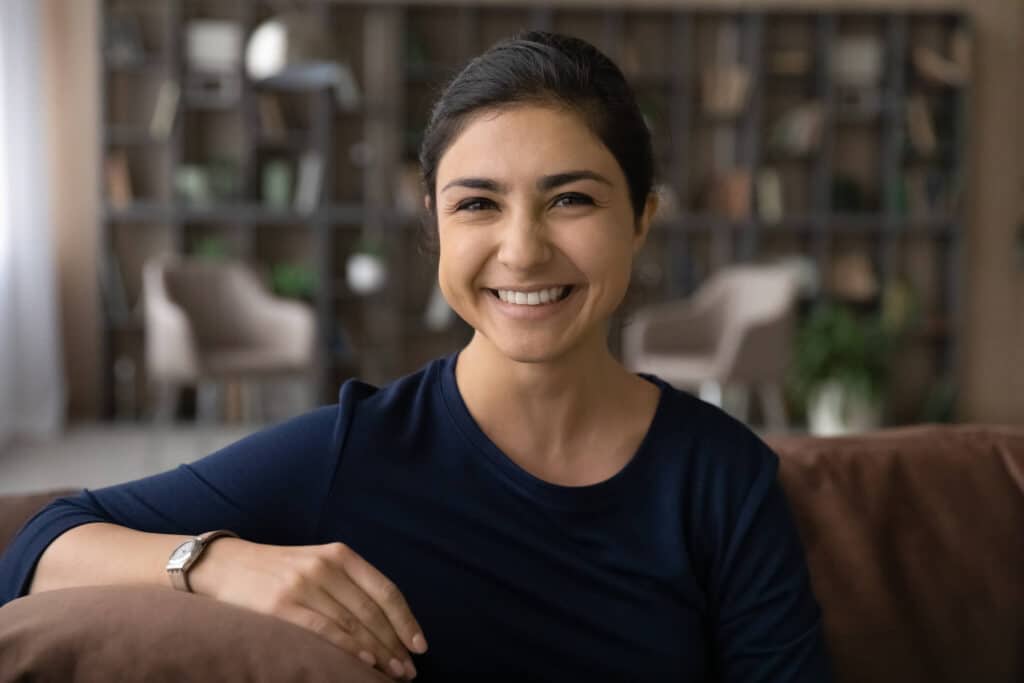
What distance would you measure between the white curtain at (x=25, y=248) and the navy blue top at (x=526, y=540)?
5042 millimetres

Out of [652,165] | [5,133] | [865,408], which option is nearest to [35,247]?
[5,133]

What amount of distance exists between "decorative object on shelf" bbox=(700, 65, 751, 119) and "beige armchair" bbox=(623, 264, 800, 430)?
3.20 ft

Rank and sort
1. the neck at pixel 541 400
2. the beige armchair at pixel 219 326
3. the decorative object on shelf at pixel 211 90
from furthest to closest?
1. the decorative object on shelf at pixel 211 90
2. the beige armchair at pixel 219 326
3. the neck at pixel 541 400

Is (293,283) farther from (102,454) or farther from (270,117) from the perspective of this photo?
(102,454)

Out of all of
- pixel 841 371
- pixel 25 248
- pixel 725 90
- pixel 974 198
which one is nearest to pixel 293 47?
Answer: pixel 25 248

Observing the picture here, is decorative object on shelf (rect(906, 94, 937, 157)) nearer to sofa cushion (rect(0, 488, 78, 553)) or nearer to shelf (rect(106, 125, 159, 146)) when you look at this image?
shelf (rect(106, 125, 159, 146))

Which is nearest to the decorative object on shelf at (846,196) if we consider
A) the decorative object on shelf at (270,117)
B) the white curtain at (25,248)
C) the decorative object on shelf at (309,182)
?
the decorative object on shelf at (309,182)

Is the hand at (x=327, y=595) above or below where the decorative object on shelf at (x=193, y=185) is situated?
below

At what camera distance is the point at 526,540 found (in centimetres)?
111

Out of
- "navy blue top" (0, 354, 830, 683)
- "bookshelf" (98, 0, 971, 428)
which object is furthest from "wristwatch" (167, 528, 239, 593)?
"bookshelf" (98, 0, 971, 428)

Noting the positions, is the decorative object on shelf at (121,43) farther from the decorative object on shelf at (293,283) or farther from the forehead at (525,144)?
the forehead at (525,144)

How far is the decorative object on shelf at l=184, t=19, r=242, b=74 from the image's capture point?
638 centimetres

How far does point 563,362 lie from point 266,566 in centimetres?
41

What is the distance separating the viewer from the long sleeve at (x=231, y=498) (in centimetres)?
105
